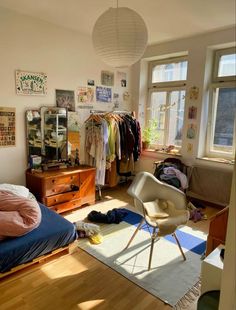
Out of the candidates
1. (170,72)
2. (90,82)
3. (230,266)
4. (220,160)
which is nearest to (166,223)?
(230,266)

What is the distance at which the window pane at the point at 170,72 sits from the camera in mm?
4160

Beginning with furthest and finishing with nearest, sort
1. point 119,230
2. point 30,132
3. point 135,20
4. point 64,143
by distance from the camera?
point 64,143, point 30,132, point 119,230, point 135,20

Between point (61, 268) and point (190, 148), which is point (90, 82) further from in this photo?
point (61, 268)

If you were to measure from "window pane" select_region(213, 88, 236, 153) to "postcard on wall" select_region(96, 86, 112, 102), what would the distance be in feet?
5.80

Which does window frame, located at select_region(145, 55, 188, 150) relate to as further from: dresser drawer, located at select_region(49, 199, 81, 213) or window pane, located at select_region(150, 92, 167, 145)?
dresser drawer, located at select_region(49, 199, 81, 213)

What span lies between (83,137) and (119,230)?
1.66 metres

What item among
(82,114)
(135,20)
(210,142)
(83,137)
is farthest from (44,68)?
(210,142)

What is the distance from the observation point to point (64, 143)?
3.63 m

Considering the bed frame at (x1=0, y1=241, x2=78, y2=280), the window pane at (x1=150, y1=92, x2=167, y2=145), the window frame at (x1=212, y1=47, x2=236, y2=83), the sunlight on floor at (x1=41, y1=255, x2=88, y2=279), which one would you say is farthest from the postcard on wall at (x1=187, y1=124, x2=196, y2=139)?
the sunlight on floor at (x1=41, y1=255, x2=88, y2=279)

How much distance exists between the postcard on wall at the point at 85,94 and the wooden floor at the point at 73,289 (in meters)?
2.36

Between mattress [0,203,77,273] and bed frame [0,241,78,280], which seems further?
bed frame [0,241,78,280]

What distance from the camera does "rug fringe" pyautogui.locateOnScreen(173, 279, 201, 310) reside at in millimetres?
1837

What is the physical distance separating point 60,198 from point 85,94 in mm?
1685

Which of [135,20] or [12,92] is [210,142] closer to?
[135,20]
